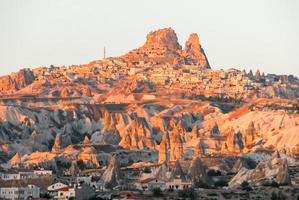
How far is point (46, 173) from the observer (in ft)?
437

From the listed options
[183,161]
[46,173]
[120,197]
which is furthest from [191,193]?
[183,161]

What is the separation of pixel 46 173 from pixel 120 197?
25051 mm

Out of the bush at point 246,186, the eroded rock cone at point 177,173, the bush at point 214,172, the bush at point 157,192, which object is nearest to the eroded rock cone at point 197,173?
the eroded rock cone at point 177,173

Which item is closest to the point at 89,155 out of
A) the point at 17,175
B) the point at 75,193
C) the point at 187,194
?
the point at 17,175

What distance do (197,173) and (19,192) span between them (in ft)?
84.0

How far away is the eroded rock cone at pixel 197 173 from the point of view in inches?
5167

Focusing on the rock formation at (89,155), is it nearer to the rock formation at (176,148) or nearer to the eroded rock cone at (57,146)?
the eroded rock cone at (57,146)

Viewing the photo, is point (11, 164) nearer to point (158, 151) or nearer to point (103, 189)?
point (158, 151)

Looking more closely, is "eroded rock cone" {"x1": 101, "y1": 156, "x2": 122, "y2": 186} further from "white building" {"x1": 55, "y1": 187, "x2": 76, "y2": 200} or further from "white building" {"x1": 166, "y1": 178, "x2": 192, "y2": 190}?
"white building" {"x1": 55, "y1": 187, "x2": 76, "y2": 200}

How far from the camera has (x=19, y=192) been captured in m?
112

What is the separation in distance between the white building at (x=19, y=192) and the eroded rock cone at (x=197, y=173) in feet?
65.4

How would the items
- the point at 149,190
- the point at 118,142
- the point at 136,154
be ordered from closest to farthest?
the point at 149,190 → the point at 136,154 → the point at 118,142

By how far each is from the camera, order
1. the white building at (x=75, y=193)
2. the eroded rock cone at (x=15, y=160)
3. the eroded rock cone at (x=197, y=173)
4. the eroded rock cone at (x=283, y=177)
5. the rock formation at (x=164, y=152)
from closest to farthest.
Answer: the white building at (x=75, y=193) < the eroded rock cone at (x=283, y=177) < the eroded rock cone at (x=197, y=173) < the eroded rock cone at (x=15, y=160) < the rock formation at (x=164, y=152)

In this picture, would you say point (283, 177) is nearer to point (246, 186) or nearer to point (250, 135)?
point (246, 186)
